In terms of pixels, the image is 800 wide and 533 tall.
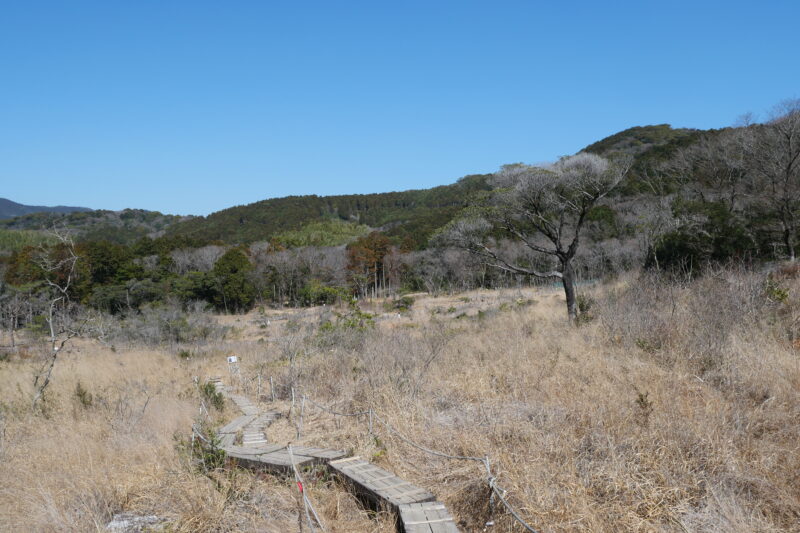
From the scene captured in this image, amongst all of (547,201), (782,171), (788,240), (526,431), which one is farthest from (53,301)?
(782,171)

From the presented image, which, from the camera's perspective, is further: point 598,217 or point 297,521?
point 598,217

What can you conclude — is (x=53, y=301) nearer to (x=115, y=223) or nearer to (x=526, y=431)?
(x=526, y=431)

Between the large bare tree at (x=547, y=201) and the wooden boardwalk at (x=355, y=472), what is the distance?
6.94m

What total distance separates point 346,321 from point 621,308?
591cm

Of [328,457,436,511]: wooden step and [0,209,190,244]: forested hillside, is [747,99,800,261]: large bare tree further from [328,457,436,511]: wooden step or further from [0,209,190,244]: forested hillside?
[0,209,190,244]: forested hillside

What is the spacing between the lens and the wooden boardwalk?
2967 mm

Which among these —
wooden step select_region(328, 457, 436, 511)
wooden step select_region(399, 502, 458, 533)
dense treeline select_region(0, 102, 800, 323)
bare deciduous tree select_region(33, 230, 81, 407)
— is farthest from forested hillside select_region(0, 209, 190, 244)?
wooden step select_region(399, 502, 458, 533)

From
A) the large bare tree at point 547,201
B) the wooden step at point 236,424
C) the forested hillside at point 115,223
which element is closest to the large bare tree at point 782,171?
the large bare tree at point 547,201

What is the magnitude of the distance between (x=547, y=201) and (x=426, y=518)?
31.0 feet

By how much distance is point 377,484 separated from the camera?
356cm

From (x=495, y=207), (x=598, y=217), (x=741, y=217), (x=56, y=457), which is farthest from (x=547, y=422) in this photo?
(x=598, y=217)

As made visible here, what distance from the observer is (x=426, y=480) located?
376 cm

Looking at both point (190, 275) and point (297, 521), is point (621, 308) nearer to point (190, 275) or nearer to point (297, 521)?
point (297, 521)

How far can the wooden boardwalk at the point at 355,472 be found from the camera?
2.97 m
